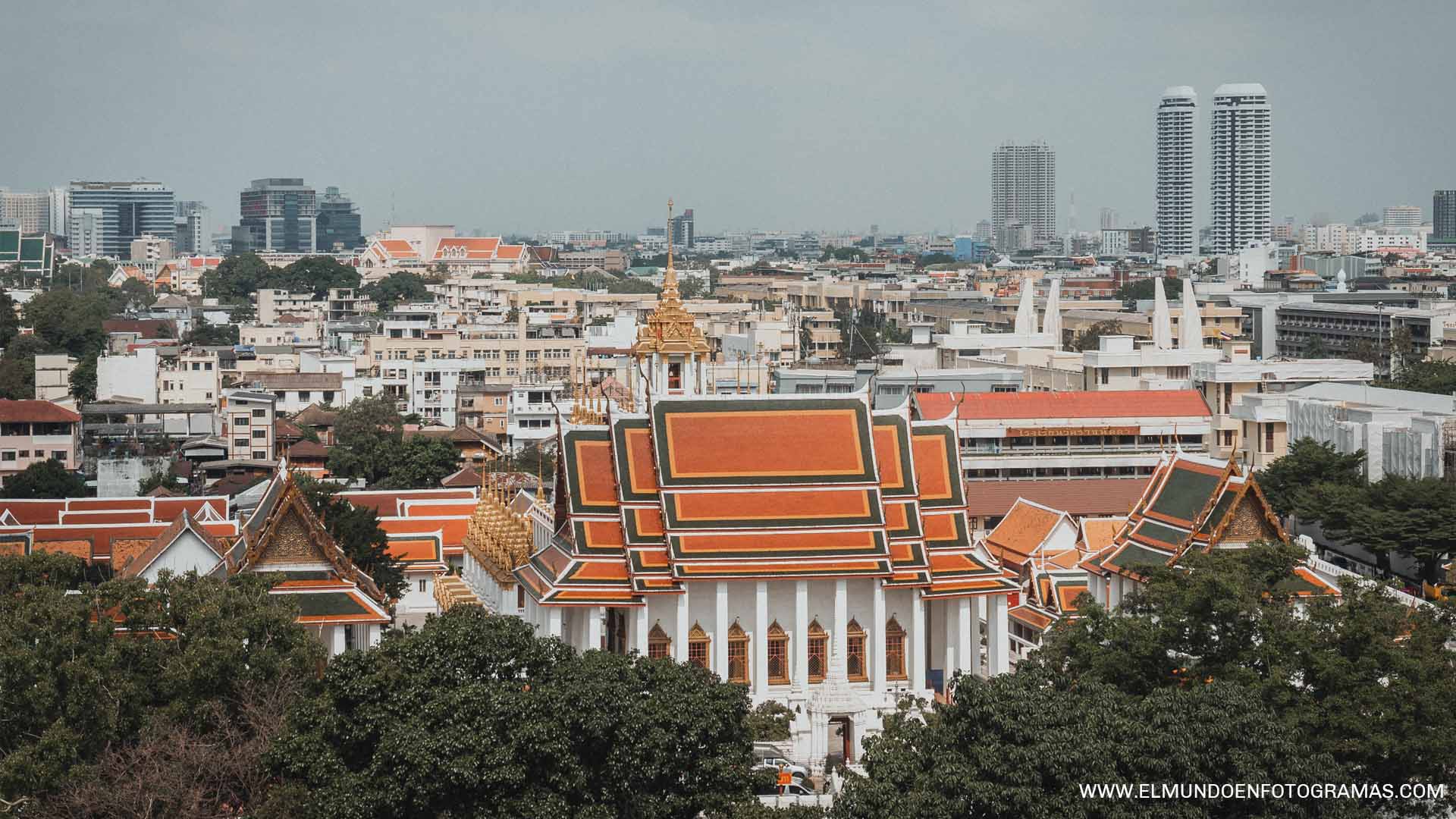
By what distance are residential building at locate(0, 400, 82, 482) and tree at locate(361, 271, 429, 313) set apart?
300ft

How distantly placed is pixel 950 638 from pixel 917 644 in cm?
135

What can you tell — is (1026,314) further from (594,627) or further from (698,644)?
(594,627)

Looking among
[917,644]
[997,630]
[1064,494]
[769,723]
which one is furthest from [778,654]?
[1064,494]

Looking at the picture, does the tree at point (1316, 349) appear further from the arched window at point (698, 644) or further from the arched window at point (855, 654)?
the arched window at point (698, 644)

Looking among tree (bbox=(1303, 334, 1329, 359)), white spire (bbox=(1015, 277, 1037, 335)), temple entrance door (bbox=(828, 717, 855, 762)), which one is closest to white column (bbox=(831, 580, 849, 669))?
temple entrance door (bbox=(828, 717, 855, 762))

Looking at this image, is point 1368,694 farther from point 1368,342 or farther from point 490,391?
point 1368,342

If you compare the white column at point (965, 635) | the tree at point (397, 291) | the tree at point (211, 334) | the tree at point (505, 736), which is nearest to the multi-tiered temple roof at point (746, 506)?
the white column at point (965, 635)

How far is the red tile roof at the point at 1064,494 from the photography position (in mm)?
75938

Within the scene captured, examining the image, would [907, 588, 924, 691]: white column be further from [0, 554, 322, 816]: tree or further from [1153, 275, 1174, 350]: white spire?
[1153, 275, 1174, 350]: white spire

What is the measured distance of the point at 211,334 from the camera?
155m

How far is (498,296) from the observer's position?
178000 millimetres

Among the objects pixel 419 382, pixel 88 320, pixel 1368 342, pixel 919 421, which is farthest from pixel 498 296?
pixel 919 421

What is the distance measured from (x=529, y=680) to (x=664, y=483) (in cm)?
965

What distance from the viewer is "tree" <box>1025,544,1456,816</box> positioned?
3412 cm
